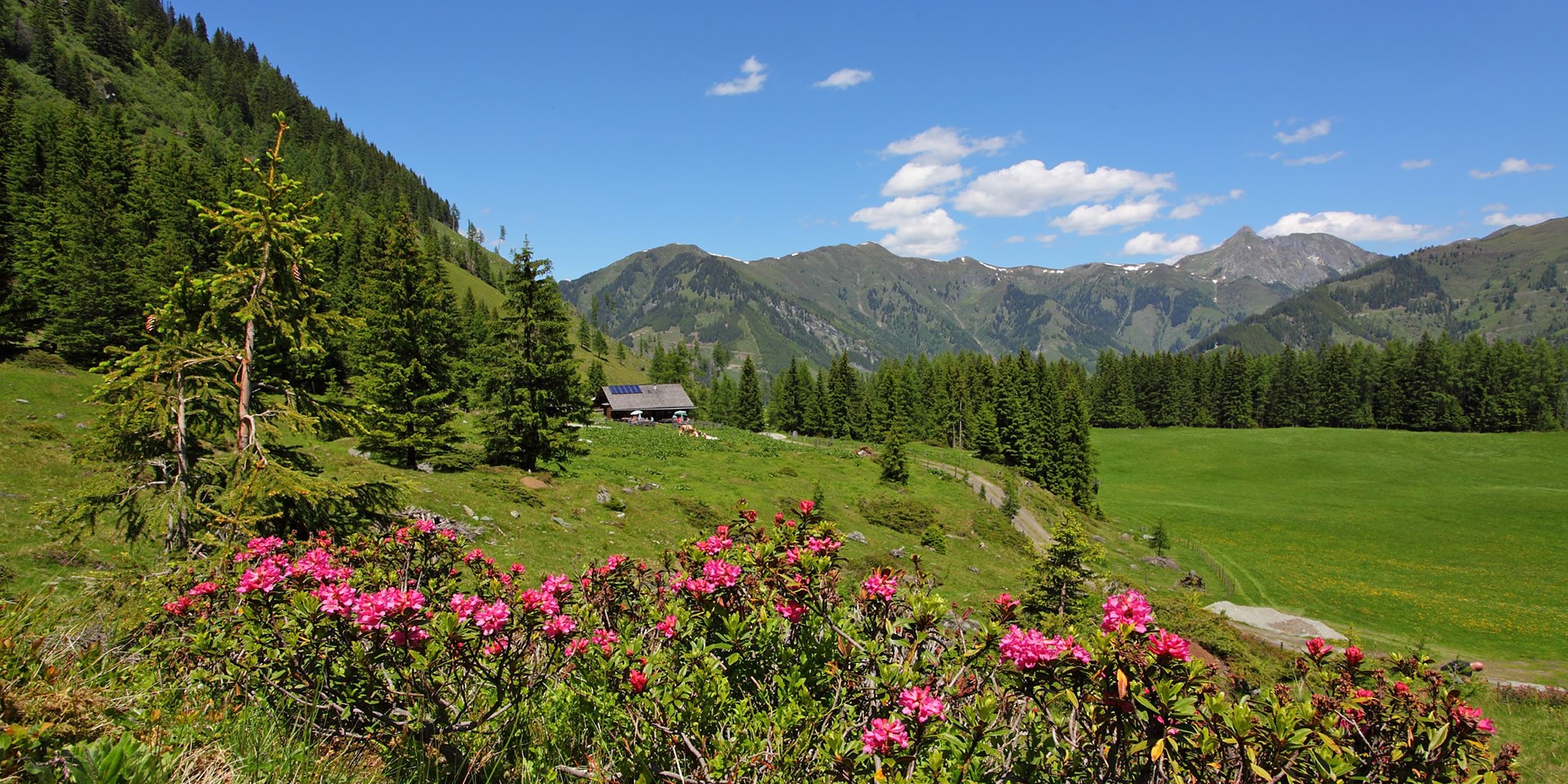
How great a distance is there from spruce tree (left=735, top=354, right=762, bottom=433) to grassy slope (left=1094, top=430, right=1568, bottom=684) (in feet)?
154

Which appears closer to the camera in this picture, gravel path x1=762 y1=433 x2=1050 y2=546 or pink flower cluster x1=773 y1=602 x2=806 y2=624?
pink flower cluster x1=773 y1=602 x2=806 y2=624

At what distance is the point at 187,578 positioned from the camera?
223 inches

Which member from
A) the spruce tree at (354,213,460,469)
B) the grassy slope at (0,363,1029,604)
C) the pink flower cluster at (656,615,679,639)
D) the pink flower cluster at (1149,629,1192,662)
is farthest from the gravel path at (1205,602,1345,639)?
the spruce tree at (354,213,460,469)

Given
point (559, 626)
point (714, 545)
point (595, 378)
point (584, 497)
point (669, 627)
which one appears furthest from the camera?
point (595, 378)

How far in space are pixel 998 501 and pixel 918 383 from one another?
48335 mm

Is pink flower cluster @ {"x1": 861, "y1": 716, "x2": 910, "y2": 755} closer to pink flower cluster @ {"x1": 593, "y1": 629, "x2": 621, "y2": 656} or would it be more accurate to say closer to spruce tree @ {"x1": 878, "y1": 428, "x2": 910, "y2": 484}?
pink flower cluster @ {"x1": 593, "y1": 629, "x2": 621, "y2": 656}

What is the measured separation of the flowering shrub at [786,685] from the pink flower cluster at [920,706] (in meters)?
0.02

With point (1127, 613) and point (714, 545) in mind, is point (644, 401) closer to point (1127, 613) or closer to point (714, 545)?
point (714, 545)

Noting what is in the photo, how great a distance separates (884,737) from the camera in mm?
2969

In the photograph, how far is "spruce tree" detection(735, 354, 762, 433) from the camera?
91.3 meters

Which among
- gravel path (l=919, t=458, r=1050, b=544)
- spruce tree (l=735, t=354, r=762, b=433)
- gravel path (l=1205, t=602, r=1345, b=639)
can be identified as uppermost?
spruce tree (l=735, t=354, r=762, b=433)

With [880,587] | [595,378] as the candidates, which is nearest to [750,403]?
[595,378]

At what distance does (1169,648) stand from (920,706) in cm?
116

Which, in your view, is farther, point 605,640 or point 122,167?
point 122,167
